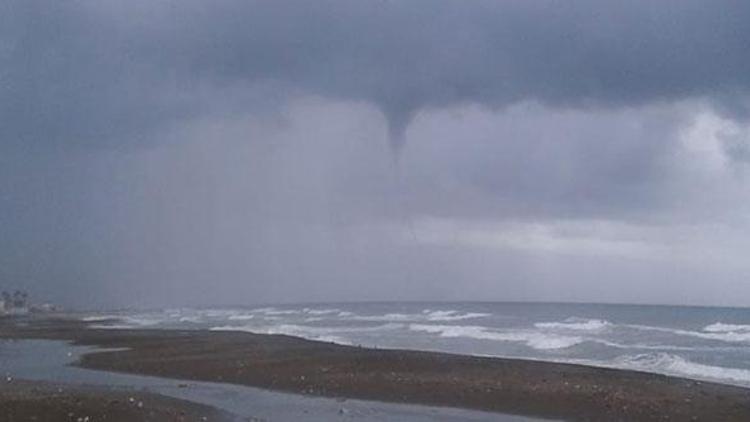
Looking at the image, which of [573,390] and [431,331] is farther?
[431,331]

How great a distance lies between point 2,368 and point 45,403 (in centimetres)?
1205

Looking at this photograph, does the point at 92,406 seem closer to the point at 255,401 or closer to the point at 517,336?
the point at 255,401

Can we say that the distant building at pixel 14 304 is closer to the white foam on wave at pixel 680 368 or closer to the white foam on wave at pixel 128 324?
the white foam on wave at pixel 128 324

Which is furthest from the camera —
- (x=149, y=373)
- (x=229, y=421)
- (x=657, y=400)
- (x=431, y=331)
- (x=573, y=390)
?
(x=431, y=331)

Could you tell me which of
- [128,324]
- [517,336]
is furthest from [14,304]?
[517,336]

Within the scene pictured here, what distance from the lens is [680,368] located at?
2962cm

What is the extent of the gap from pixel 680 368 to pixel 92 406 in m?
21.0

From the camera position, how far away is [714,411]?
19.2 m

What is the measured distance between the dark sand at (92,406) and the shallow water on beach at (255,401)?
0.90m

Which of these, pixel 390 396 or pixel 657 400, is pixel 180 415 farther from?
pixel 657 400

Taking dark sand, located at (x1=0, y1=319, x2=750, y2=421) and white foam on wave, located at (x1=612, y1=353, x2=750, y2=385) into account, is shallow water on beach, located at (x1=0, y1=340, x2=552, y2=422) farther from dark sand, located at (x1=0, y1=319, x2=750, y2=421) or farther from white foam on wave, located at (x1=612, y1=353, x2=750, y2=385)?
white foam on wave, located at (x1=612, y1=353, x2=750, y2=385)

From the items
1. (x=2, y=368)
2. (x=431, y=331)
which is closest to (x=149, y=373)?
(x=2, y=368)

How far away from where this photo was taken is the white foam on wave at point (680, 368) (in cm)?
2727

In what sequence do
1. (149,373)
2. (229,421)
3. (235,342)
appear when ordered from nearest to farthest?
(229,421) → (149,373) → (235,342)
